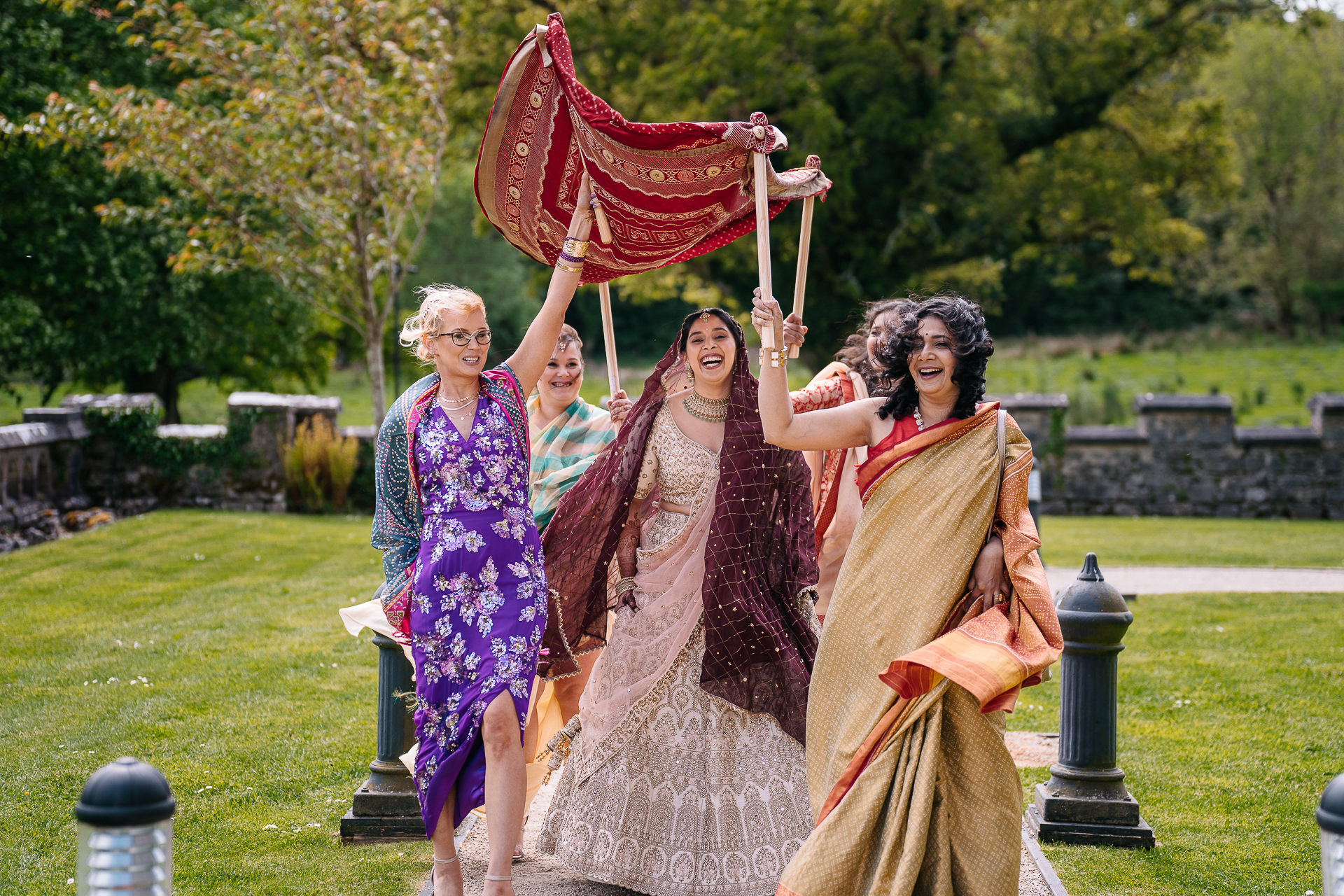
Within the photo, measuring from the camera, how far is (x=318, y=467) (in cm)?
1527

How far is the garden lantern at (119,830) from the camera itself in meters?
2.34

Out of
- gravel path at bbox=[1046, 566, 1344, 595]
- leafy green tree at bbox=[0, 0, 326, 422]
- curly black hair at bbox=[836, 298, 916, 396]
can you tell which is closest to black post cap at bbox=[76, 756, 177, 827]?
curly black hair at bbox=[836, 298, 916, 396]

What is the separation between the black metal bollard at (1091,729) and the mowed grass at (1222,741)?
0.28 feet

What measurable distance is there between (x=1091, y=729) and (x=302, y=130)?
11.3m

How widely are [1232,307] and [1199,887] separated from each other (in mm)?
42915

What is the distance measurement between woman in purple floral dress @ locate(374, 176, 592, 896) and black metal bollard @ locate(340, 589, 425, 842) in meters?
0.85

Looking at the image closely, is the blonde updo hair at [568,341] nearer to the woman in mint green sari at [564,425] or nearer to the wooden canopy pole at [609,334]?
the woman in mint green sari at [564,425]

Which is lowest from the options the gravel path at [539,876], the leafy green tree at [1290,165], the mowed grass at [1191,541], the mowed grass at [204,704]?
the gravel path at [539,876]

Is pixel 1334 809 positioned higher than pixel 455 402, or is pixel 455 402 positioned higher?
pixel 455 402

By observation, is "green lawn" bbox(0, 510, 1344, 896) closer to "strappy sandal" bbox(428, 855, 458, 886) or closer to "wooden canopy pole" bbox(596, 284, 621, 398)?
"strappy sandal" bbox(428, 855, 458, 886)

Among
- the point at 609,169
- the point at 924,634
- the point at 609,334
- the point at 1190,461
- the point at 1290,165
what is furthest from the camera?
the point at 1290,165

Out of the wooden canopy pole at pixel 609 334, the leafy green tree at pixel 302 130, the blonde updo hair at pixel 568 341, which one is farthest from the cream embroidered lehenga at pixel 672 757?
the leafy green tree at pixel 302 130

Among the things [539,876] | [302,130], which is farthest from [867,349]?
[302,130]

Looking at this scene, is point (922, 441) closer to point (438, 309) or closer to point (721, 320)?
point (721, 320)
